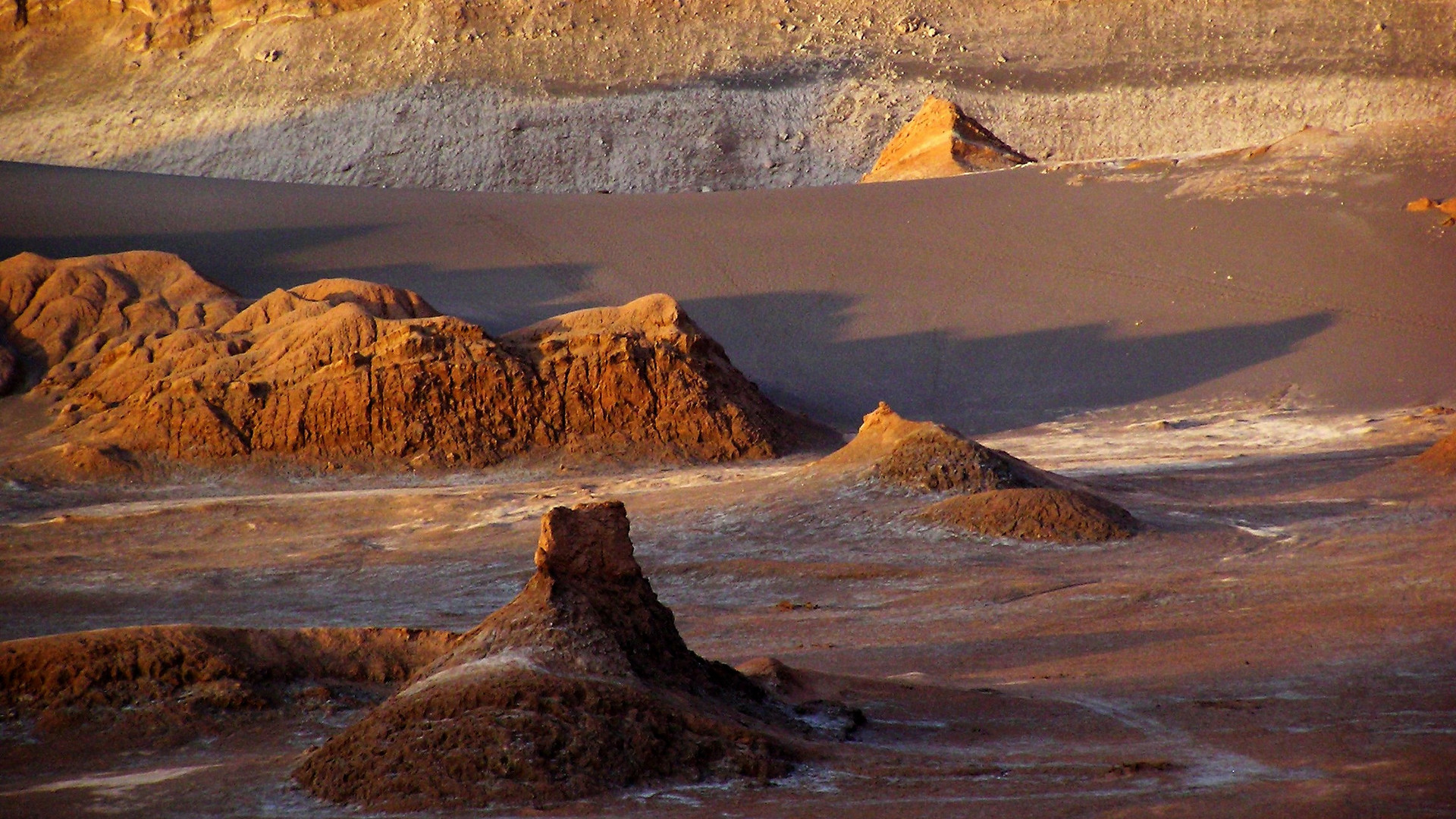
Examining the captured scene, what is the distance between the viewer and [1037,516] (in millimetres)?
12852

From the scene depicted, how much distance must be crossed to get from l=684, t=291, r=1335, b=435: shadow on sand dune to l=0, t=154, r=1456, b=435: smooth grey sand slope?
1.8 inches

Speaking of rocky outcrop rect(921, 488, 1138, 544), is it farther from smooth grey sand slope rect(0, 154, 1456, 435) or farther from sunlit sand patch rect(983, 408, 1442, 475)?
smooth grey sand slope rect(0, 154, 1456, 435)

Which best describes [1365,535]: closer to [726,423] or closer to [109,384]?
[726,423]

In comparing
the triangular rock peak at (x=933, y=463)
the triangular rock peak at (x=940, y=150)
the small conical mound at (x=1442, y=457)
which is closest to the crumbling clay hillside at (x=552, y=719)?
the triangular rock peak at (x=933, y=463)

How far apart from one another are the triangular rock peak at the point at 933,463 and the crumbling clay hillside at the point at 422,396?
448cm

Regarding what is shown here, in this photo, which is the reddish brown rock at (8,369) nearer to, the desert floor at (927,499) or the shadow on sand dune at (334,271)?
the desert floor at (927,499)

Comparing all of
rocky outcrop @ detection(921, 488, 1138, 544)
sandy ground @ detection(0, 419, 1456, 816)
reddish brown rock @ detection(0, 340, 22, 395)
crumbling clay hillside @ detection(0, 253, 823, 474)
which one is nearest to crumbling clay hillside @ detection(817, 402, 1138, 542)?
rocky outcrop @ detection(921, 488, 1138, 544)

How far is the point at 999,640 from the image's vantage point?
940cm

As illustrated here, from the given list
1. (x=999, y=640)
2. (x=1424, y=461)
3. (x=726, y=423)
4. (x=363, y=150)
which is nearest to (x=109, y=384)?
(x=726, y=423)

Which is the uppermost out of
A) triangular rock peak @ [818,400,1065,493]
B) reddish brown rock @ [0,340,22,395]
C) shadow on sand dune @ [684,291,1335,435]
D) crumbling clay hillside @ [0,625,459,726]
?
reddish brown rock @ [0,340,22,395]

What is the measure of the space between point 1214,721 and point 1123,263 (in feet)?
68.5

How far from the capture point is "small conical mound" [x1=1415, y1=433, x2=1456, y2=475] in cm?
1472

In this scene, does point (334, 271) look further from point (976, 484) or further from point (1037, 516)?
point (1037, 516)

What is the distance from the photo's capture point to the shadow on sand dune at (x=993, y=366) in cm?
2284
